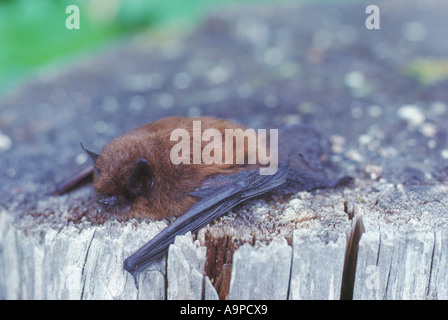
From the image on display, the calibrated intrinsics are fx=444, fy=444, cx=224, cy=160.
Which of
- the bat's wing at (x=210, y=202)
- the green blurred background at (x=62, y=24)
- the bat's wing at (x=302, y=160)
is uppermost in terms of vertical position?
the green blurred background at (x=62, y=24)

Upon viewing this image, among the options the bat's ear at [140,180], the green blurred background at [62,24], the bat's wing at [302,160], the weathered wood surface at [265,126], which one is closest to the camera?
the weathered wood surface at [265,126]

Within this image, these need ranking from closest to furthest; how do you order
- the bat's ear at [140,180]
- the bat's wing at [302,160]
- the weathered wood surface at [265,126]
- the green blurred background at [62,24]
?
the weathered wood surface at [265,126], the bat's ear at [140,180], the bat's wing at [302,160], the green blurred background at [62,24]

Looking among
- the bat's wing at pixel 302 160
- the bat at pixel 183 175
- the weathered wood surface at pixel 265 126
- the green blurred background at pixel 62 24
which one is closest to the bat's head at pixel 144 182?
the bat at pixel 183 175

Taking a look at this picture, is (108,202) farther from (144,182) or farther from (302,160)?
(302,160)

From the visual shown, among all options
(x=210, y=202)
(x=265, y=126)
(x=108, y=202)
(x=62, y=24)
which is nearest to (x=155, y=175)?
(x=108, y=202)

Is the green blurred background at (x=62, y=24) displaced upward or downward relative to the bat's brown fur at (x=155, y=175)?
upward

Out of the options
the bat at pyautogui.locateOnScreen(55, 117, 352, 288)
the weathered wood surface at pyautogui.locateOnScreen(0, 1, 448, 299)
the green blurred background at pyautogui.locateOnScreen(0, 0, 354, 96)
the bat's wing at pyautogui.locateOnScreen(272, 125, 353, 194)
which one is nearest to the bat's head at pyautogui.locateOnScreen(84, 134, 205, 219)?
the bat at pyautogui.locateOnScreen(55, 117, 352, 288)

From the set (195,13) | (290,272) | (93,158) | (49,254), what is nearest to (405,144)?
(290,272)

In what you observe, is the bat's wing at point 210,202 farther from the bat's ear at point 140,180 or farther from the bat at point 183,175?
the bat's ear at point 140,180
